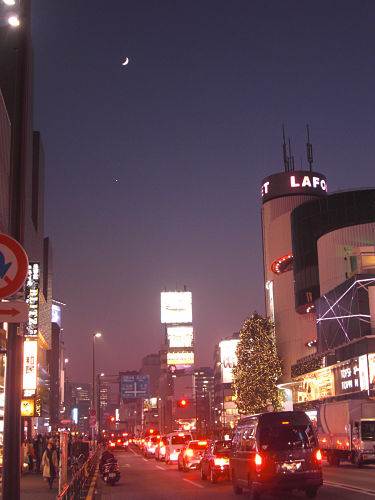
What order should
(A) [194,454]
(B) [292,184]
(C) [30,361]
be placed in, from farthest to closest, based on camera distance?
(B) [292,184] < (C) [30,361] < (A) [194,454]

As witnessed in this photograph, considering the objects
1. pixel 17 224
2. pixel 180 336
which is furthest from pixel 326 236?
pixel 17 224

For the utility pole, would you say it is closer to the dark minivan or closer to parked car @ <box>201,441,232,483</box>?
the dark minivan

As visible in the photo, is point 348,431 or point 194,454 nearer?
point 194,454

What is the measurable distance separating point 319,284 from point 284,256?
14085 millimetres

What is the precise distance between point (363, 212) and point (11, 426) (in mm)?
79741

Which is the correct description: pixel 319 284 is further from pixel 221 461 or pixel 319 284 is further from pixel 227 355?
pixel 221 461

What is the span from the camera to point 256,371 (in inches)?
3187

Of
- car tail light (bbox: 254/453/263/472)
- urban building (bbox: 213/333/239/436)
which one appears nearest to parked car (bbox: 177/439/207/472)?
car tail light (bbox: 254/453/263/472)

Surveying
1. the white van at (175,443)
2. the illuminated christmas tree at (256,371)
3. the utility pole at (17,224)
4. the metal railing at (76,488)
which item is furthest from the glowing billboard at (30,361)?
the illuminated christmas tree at (256,371)

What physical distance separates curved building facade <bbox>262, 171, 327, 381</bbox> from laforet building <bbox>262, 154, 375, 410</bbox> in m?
0.14

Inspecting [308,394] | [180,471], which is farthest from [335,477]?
[308,394]

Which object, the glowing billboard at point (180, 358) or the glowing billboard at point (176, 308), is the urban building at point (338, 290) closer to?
the glowing billboard at point (180, 358)

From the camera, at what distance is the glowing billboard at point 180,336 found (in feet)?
376

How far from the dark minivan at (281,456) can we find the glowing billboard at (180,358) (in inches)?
3668
